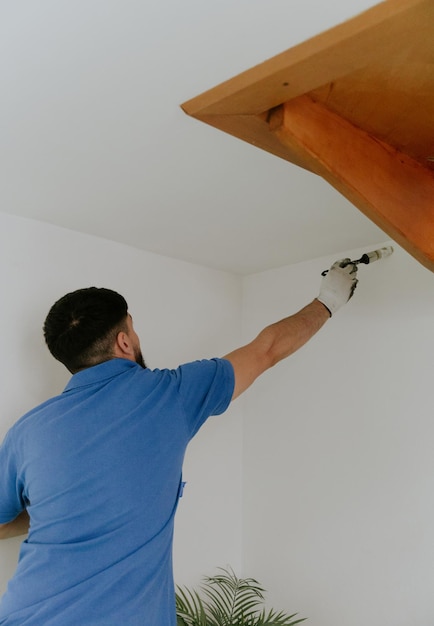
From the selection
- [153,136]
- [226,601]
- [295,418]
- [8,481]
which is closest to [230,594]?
[226,601]

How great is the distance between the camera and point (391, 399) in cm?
195

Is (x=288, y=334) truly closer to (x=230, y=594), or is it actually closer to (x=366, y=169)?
(x=366, y=169)

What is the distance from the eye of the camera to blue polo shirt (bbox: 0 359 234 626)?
3.95 feet

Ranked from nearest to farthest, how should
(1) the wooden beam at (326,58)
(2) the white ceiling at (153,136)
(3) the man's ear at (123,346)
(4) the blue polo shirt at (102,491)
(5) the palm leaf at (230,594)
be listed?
(1) the wooden beam at (326,58)
(2) the white ceiling at (153,136)
(4) the blue polo shirt at (102,491)
(3) the man's ear at (123,346)
(5) the palm leaf at (230,594)

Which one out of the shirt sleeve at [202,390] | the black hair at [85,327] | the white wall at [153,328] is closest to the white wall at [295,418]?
the white wall at [153,328]

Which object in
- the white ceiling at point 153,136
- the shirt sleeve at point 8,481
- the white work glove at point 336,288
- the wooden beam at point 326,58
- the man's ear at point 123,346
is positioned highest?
the white ceiling at point 153,136

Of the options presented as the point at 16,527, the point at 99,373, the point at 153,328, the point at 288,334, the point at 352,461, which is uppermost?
the point at 153,328

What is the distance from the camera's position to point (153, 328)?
7.26ft

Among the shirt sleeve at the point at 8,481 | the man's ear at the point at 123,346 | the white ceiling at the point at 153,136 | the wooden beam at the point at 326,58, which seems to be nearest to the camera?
the wooden beam at the point at 326,58

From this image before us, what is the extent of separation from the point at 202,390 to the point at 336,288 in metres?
0.62

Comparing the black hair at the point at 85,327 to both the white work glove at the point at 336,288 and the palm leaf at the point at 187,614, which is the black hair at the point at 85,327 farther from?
the palm leaf at the point at 187,614

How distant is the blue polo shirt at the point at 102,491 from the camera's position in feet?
3.95

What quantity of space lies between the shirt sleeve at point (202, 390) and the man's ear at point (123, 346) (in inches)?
6.5

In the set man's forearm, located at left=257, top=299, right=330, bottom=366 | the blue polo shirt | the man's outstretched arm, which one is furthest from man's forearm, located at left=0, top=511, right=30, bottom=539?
man's forearm, located at left=257, top=299, right=330, bottom=366
